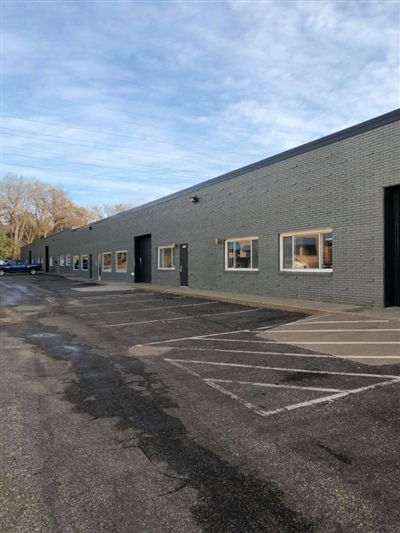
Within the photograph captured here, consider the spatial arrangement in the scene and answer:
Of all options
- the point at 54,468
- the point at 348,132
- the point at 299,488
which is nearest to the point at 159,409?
the point at 54,468

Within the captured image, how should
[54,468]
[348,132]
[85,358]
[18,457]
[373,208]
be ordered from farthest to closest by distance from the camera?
1. [348,132]
2. [373,208]
3. [85,358]
4. [18,457]
5. [54,468]

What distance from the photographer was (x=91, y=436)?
4.01 meters

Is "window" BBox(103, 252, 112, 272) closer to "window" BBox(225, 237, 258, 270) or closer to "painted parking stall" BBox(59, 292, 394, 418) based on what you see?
"window" BBox(225, 237, 258, 270)

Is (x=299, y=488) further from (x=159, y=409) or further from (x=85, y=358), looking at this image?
(x=85, y=358)

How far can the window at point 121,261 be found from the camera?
1236 inches

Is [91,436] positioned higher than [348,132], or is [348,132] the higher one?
[348,132]

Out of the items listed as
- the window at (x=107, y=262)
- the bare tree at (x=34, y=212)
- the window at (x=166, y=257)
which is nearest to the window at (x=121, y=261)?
the window at (x=107, y=262)

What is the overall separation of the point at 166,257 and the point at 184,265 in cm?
276

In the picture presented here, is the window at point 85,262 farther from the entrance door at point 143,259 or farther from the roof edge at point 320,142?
the roof edge at point 320,142

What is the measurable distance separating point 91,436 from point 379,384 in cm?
358

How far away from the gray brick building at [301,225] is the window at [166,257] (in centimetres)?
6

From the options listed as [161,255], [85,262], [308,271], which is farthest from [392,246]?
[85,262]

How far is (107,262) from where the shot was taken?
35281 mm

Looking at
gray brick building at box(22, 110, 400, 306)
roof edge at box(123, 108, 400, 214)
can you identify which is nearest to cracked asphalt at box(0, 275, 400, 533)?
gray brick building at box(22, 110, 400, 306)
